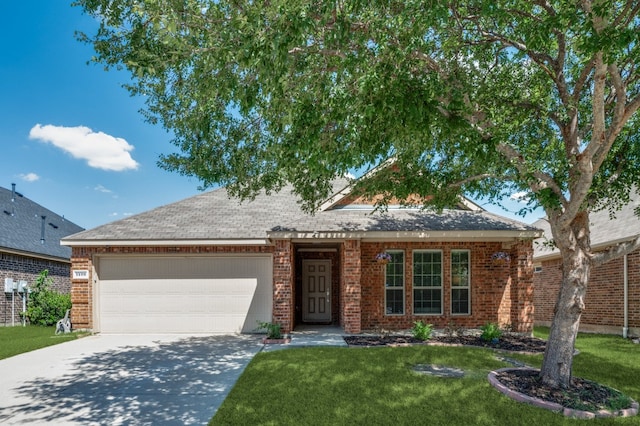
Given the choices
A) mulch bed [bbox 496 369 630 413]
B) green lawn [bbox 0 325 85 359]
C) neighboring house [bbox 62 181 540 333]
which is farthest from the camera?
neighboring house [bbox 62 181 540 333]

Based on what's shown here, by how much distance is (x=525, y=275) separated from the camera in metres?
11.4

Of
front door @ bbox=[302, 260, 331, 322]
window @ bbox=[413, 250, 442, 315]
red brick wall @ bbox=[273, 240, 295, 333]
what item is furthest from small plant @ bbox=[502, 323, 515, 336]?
red brick wall @ bbox=[273, 240, 295, 333]

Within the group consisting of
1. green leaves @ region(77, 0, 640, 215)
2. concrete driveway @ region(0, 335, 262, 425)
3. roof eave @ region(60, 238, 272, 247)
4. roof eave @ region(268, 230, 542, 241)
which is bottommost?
concrete driveway @ region(0, 335, 262, 425)

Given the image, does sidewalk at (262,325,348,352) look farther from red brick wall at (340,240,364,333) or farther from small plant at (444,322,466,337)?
small plant at (444,322,466,337)

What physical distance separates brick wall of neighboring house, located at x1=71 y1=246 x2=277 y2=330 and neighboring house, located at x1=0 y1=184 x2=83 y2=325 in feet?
17.2

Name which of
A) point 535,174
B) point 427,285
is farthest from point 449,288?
point 535,174

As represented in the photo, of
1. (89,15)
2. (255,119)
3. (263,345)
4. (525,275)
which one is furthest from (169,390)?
(525,275)

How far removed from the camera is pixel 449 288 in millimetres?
11992

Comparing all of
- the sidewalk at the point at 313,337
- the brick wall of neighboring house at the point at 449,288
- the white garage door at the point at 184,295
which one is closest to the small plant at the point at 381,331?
the brick wall of neighboring house at the point at 449,288

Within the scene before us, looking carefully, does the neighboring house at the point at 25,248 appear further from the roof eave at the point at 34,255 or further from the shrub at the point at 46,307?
the shrub at the point at 46,307

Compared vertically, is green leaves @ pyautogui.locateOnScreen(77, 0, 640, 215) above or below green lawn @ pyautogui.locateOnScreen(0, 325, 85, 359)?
above

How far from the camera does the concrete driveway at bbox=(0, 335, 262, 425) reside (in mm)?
5086

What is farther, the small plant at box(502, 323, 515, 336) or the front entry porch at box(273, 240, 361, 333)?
the front entry porch at box(273, 240, 361, 333)

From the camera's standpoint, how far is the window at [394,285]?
12016 millimetres
